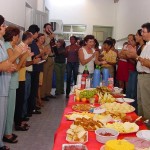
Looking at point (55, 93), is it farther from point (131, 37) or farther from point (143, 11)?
point (143, 11)

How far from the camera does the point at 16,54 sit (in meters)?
2.70

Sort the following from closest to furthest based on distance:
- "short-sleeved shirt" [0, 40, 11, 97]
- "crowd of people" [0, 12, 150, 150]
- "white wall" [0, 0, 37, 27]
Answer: "short-sleeved shirt" [0, 40, 11, 97] < "crowd of people" [0, 12, 150, 150] < "white wall" [0, 0, 37, 27]

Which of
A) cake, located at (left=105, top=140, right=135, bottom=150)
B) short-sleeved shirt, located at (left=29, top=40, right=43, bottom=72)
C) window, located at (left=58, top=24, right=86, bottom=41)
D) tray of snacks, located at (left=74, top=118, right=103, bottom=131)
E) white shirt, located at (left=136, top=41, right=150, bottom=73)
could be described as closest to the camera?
cake, located at (left=105, top=140, right=135, bottom=150)

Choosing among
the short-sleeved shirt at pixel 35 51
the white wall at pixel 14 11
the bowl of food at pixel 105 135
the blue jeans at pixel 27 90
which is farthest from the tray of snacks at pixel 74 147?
the short-sleeved shirt at pixel 35 51

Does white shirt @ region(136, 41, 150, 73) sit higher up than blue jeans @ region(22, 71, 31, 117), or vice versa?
white shirt @ region(136, 41, 150, 73)

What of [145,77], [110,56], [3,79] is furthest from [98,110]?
[110,56]

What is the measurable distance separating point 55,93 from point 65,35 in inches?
179

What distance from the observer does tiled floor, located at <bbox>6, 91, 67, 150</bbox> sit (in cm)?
310

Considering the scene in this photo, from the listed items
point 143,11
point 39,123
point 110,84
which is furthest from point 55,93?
point 110,84

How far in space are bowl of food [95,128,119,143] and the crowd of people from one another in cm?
129

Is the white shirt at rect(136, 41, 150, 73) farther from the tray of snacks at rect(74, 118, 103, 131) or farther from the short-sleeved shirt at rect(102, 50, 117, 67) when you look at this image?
the short-sleeved shirt at rect(102, 50, 117, 67)

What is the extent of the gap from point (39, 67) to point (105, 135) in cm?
289

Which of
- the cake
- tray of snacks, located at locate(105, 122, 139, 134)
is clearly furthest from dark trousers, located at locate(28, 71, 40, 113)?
the cake

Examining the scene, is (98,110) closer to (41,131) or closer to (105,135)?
(105,135)
